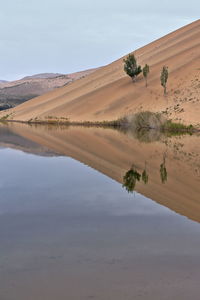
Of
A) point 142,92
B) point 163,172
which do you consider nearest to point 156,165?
point 163,172

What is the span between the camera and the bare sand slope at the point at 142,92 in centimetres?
6181

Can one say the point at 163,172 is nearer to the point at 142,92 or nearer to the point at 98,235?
the point at 98,235

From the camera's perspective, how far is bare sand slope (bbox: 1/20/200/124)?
6181 cm

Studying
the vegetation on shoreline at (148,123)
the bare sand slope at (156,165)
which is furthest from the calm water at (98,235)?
the vegetation on shoreline at (148,123)

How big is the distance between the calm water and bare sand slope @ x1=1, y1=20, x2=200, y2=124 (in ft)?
120

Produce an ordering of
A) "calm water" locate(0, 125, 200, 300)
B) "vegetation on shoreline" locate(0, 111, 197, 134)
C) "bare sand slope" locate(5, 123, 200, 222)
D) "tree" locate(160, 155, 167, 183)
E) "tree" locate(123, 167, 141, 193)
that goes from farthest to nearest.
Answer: "vegetation on shoreline" locate(0, 111, 197, 134)
"tree" locate(160, 155, 167, 183)
"tree" locate(123, 167, 141, 193)
"bare sand slope" locate(5, 123, 200, 222)
"calm water" locate(0, 125, 200, 300)

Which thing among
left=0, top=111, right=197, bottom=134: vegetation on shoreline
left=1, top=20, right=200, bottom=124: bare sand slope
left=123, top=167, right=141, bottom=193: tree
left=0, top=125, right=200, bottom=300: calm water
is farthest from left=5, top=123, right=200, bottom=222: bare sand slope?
left=1, top=20, right=200, bottom=124: bare sand slope

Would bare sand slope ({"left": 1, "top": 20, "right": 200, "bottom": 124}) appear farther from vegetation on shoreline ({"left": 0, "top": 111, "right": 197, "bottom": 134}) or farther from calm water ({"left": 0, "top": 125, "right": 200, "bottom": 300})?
calm water ({"left": 0, "top": 125, "right": 200, "bottom": 300})

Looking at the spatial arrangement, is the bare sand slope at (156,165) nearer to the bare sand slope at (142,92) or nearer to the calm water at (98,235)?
the calm water at (98,235)

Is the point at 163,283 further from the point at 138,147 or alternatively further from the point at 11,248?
the point at 138,147

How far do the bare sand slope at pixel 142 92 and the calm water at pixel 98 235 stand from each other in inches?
1438

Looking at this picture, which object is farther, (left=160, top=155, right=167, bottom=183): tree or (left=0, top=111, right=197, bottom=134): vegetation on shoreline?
(left=0, top=111, right=197, bottom=134): vegetation on shoreline

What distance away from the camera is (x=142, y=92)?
7000cm

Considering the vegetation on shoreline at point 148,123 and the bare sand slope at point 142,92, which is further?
the bare sand slope at point 142,92
